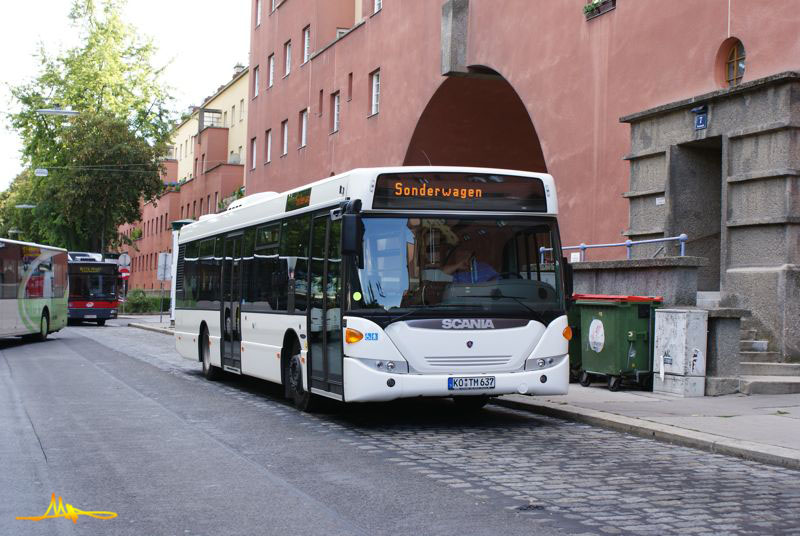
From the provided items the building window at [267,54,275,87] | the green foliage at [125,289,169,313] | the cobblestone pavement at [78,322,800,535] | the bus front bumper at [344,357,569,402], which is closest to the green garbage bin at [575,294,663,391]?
the cobblestone pavement at [78,322,800,535]

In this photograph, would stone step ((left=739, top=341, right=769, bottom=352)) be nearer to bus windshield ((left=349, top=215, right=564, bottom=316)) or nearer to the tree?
bus windshield ((left=349, top=215, right=564, bottom=316))

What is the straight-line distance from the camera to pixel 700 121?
1725 centimetres

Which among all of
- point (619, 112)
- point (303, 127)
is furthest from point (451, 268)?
point (303, 127)

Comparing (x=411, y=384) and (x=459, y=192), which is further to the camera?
(x=459, y=192)

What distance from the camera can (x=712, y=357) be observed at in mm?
14086

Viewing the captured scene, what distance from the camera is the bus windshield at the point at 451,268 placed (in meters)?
11.0

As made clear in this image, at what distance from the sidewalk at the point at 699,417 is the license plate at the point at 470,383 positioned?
146 centimetres

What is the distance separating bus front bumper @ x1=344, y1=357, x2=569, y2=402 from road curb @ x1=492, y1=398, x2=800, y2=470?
932 mm

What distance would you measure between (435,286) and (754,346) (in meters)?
6.38

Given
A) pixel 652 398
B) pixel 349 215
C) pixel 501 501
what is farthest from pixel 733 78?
pixel 501 501

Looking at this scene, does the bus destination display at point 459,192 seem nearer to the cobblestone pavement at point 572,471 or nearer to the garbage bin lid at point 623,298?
the cobblestone pavement at point 572,471

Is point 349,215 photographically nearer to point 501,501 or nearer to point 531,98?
point 501,501

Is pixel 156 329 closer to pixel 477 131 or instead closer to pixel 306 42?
pixel 306 42

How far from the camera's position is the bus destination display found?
1115 cm
